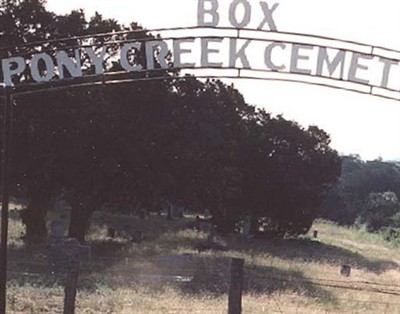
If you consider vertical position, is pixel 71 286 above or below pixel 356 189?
below

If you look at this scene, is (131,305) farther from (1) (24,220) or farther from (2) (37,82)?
(1) (24,220)

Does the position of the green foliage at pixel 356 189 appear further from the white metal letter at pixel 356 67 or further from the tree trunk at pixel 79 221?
the white metal letter at pixel 356 67

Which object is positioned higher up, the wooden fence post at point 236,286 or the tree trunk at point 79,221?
the wooden fence post at point 236,286

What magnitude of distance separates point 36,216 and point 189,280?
11.4 m

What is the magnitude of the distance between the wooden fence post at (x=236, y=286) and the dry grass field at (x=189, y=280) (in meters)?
2.17

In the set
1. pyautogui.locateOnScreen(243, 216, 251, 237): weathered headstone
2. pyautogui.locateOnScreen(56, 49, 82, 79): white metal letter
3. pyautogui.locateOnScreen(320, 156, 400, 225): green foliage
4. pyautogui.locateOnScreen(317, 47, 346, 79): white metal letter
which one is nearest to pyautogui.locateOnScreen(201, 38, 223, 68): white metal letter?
pyautogui.locateOnScreen(317, 47, 346, 79): white metal letter

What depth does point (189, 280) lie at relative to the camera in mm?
19453

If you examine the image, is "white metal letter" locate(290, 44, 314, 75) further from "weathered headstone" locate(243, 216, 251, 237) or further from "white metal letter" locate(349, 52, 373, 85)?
"weathered headstone" locate(243, 216, 251, 237)

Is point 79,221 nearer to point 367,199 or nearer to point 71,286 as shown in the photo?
point 71,286

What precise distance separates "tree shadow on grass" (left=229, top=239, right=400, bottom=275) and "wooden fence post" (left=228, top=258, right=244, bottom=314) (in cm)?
2234

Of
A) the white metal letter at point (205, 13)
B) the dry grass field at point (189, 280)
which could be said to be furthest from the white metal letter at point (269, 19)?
the dry grass field at point (189, 280)

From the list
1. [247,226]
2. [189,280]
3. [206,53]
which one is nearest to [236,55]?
[206,53]

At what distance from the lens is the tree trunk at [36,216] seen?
2842 centimetres

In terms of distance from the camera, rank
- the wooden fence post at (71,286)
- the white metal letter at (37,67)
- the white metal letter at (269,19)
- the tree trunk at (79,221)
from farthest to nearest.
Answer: the tree trunk at (79,221), the white metal letter at (37,67), the white metal letter at (269,19), the wooden fence post at (71,286)
